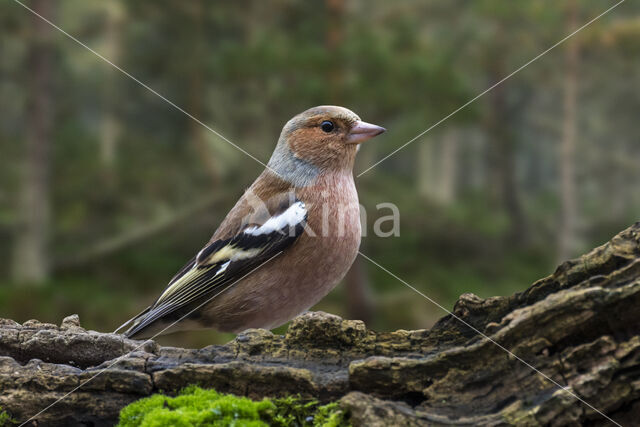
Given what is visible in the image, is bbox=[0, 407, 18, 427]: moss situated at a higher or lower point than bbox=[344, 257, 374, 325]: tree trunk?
lower

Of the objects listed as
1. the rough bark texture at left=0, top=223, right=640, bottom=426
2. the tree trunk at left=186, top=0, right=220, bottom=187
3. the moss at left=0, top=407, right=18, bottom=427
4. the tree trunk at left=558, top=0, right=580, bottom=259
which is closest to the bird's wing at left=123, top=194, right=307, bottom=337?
the rough bark texture at left=0, top=223, right=640, bottom=426

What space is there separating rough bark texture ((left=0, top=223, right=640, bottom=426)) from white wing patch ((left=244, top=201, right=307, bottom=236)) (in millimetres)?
953

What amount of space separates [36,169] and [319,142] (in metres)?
9.20

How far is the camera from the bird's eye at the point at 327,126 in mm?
4684

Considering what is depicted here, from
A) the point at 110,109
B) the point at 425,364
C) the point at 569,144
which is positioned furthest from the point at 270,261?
the point at 110,109

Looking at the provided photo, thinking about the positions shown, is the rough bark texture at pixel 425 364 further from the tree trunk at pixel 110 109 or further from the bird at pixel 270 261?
the tree trunk at pixel 110 109

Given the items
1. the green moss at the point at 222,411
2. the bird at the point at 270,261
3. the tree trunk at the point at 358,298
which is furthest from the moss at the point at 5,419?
the tree trunk at the point at 358,298

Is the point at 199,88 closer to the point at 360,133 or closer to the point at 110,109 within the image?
the point at 110,109

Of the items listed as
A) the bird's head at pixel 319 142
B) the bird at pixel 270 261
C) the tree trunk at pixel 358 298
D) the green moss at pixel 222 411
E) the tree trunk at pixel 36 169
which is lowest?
the green moss at pixel 222 411

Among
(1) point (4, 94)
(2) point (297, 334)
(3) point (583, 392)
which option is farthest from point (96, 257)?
(3) point (583, 392)

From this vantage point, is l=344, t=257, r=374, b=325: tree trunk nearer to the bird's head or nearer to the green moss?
the bird's head

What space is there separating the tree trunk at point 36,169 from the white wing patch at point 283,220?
9.30 metres

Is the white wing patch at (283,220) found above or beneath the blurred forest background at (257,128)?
beneath

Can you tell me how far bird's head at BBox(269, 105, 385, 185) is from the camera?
4.55 m
